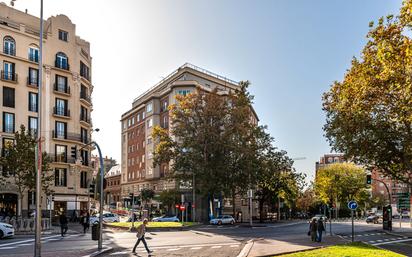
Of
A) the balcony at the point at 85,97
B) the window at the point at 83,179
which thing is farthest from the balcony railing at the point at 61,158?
the balcony at the point at 85,97

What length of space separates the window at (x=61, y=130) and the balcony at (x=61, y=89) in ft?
→ 12.0

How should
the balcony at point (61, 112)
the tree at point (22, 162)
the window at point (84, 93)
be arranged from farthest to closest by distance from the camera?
the window at point (84, 93)
the balcony at point (61, 112)
the tree at point (22, 162)

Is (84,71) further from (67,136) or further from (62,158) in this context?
(62,158)

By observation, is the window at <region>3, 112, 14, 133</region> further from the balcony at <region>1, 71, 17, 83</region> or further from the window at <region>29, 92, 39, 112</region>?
the balcony at <region>1, 71, 17, 83</region>

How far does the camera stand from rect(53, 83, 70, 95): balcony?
5384cm

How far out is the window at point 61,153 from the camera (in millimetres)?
53406

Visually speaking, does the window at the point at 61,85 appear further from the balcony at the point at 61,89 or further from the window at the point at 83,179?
the window at the point at 83,179

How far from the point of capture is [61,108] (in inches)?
2148

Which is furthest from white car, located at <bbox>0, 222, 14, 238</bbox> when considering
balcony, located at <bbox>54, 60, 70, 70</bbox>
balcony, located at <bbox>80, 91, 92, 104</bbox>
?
balcony, located at <bbox>80, 91, 92, 104</bbox>

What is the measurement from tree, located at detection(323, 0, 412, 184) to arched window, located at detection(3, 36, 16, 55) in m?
35.2

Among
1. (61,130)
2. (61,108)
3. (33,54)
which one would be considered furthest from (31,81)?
(61,130)

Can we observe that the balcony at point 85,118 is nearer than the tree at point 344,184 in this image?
Yes

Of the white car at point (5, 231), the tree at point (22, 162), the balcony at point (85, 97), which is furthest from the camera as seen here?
the balcony at point (85, 97)

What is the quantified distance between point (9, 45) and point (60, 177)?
15906mm
